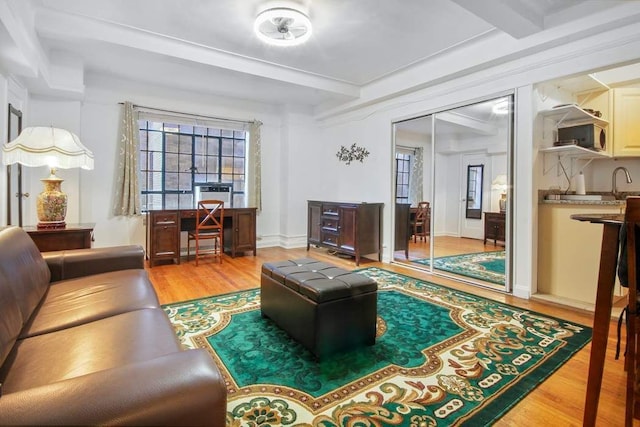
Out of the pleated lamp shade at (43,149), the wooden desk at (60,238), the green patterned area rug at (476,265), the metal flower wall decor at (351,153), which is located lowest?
the green patterned area rug at (476,265)

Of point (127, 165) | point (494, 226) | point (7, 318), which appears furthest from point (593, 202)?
point (127, 165)

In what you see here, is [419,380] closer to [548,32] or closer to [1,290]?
[1,290]

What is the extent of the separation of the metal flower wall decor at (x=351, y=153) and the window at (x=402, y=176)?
2.08ft

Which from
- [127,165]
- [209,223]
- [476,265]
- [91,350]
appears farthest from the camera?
[209,223]

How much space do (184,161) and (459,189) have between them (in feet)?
13.8

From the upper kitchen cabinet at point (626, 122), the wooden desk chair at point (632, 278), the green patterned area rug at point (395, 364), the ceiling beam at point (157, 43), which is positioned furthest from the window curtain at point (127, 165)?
the upper kitchen cabinet at point (626, 122)

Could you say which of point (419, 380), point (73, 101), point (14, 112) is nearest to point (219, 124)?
point (73, 101)

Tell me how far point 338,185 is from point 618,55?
3.91 metres

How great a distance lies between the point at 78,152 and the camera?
9.21 ft

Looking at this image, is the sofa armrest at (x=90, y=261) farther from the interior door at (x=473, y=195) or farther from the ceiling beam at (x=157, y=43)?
the interior door at (x=473, y=195)

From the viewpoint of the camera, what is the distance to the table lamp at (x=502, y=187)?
356cm

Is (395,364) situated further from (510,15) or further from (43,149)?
(43,149)

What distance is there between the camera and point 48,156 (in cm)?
267

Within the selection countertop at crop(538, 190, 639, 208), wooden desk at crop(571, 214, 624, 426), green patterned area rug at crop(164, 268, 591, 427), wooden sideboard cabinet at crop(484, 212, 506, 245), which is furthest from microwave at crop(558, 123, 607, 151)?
wooden desk at crop(571, 214, 624, 426)
